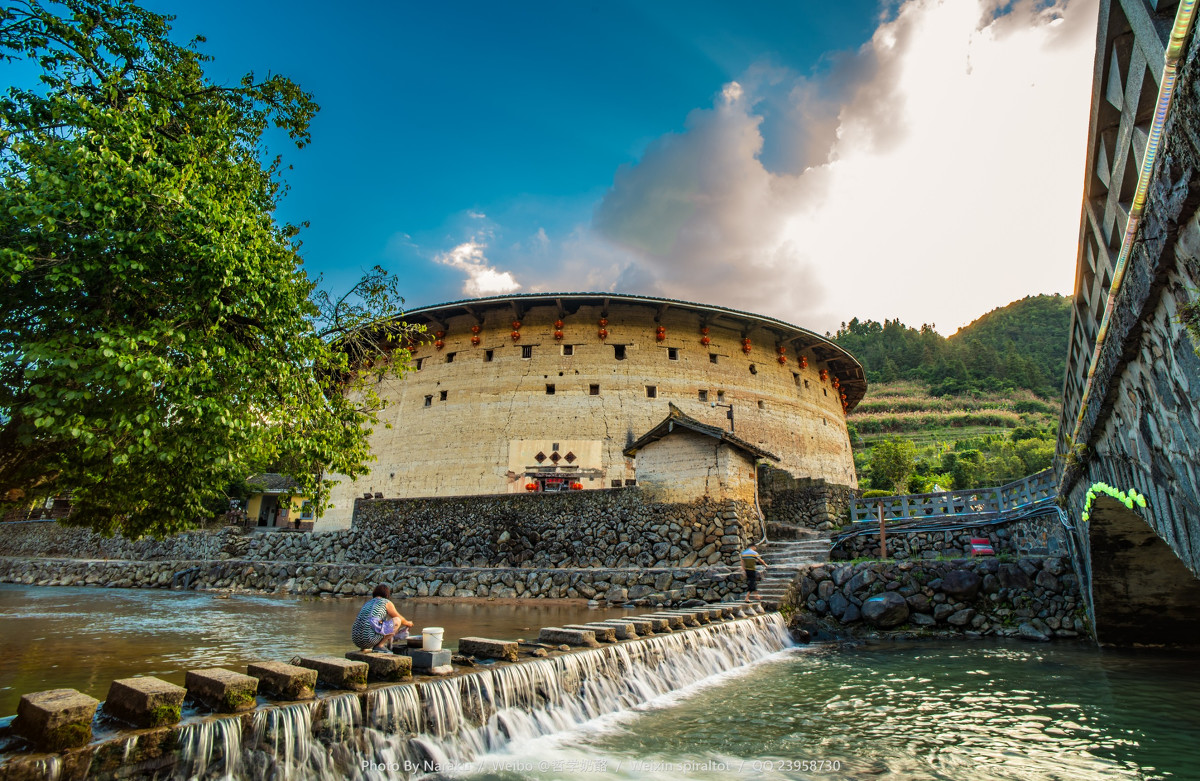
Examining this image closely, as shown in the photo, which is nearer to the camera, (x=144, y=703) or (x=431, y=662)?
(x=144, y=703)

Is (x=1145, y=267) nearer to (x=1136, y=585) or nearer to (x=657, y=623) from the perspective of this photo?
(x=657, y=623)

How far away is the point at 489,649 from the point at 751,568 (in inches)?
346

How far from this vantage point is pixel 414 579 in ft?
60.3

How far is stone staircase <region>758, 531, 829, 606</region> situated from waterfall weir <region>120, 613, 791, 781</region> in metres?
5.61

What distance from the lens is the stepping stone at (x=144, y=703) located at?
12.1 ft

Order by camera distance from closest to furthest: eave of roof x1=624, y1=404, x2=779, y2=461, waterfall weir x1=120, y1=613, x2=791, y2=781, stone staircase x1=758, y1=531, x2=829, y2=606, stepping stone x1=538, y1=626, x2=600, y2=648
A: waterfall weir x1=120, y1=613, x2=791, y2=781 < stepping stone x1=538, y1=626, x2=600, y2=648 < stone staircase x1=758, y1=531, x2=829, y2=606 < eave of roof x1=624, y1=404, x2=779, y2=461

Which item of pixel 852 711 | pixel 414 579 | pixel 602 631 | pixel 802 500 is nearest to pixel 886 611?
pixel 852 711

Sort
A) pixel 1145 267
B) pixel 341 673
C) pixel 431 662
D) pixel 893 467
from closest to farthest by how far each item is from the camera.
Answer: pixel 1145 267 → pixel 341 673 → pixel 431 662 → pixel 893 467

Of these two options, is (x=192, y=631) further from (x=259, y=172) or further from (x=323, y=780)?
(x=323, y=780)

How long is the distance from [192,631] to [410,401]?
600 inches

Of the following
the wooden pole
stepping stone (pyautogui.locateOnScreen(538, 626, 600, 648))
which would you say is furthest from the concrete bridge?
the wooden pole

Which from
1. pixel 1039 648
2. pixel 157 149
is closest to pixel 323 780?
pixel 157 149

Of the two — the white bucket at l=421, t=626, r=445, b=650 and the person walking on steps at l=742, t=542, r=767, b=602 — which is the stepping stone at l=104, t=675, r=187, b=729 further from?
the person walking on steps at l=742, t=542, r=767, b=602

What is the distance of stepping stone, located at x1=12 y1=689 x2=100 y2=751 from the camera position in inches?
129
